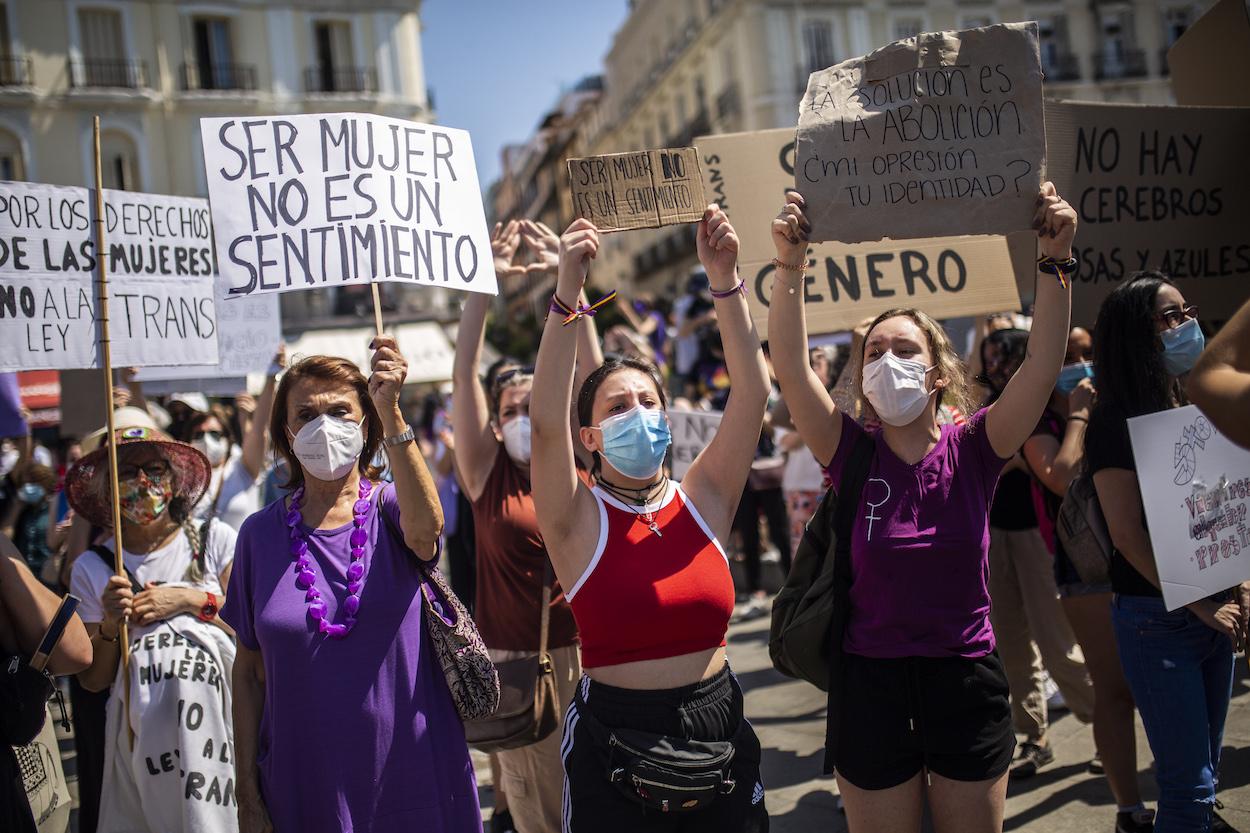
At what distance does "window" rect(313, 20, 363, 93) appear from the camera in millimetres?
34281

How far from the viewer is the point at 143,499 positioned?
3.74 metres

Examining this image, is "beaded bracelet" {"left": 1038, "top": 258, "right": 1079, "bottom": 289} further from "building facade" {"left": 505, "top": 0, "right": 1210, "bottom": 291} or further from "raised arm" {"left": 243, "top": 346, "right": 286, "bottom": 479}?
"building facade" {"left": 505, "top": 0, "right": 1210, "bottom": 291}

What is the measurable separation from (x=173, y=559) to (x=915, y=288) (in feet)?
11.1

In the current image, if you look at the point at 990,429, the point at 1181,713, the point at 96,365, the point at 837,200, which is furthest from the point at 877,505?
the point at 96,365

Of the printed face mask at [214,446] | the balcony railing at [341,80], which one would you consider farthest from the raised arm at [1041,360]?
the balcony railing at [341,80]

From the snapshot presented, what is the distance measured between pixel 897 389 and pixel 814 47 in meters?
38.1

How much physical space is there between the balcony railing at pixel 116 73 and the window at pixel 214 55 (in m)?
1.75

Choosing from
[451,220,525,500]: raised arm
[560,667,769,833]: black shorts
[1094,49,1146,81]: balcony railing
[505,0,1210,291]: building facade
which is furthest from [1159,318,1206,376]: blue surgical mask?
[1094,49,1146,81]: balcony railing

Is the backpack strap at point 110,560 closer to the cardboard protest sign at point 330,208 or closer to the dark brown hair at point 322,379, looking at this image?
the dark brown hair at point 322,379

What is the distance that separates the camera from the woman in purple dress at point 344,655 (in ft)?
9.11

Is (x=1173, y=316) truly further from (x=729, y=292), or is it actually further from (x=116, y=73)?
(x=116, y=73)

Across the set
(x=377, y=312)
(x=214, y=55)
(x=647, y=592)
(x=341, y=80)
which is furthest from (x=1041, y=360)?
(x=214, y=55)

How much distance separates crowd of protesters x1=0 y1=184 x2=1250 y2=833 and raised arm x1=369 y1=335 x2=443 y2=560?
0.01 m

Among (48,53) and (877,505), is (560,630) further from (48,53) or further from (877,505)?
(48,53)
